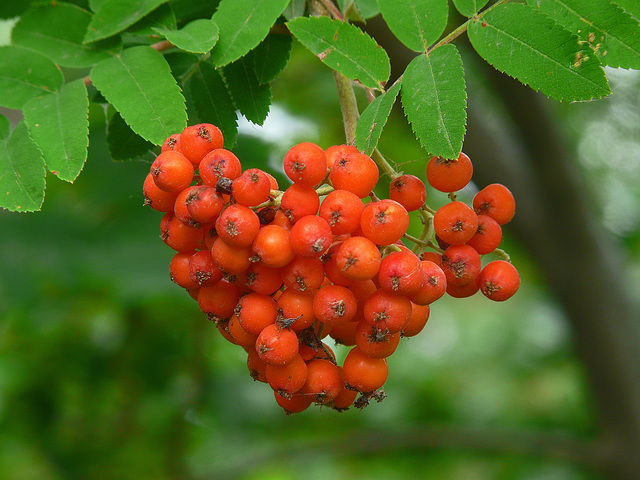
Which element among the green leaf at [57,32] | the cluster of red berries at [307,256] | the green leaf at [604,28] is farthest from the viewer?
the green leaf at [57,32]

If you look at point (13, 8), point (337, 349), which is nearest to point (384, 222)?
point (13, 8)

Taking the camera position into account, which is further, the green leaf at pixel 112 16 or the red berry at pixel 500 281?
the green leaf at pixel 112 16

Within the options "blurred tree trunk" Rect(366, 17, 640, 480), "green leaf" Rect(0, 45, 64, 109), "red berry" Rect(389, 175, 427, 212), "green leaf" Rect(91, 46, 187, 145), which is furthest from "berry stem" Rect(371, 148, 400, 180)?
"blurred tree trunk" Rect(366, 17, 640, 480)

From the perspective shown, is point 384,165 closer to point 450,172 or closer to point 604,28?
point 450,172

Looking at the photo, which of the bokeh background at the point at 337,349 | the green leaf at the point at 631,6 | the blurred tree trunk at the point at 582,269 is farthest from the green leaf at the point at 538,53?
the blurred tree trunk at the point at 582,269

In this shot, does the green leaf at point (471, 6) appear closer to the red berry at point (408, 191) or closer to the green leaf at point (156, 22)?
the red berry at point (408, 191)

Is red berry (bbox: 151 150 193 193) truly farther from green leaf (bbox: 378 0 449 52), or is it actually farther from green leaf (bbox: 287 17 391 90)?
green leaf (bbox: 378 0 449 52)

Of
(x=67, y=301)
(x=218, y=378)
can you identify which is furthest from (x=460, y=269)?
(x=218, y=378)
